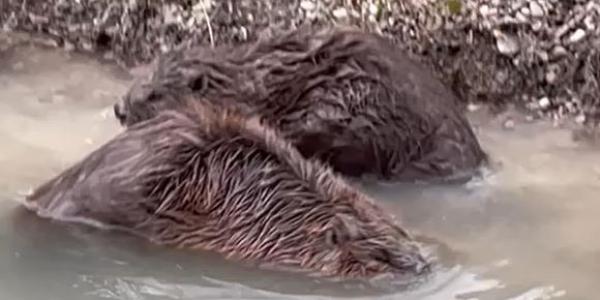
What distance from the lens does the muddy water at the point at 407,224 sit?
179 inches

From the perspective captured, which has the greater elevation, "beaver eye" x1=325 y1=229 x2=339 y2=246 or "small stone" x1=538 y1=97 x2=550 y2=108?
"small stone" x1=538 y1=97 x2=550 y2=108

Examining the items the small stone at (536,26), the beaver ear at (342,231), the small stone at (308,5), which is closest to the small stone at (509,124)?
the small stone at (536,26)

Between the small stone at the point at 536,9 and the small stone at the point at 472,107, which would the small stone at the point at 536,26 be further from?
the small stone at the point at 472,107

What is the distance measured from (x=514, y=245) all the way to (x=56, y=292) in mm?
1508

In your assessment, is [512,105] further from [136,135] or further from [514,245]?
[136,135]

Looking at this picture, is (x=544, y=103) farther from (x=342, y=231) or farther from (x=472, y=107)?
(x=342, y=231)

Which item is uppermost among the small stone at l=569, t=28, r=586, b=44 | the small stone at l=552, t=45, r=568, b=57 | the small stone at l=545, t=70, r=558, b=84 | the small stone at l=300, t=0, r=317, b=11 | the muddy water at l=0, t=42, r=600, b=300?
the small stone at l=300, t=0, r=317, b=11

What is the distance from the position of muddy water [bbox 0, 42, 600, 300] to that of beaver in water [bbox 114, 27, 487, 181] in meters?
0.11

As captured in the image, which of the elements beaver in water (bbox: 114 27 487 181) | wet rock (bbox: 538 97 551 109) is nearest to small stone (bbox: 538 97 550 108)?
wet rock (bbox: 538 97 551 109)

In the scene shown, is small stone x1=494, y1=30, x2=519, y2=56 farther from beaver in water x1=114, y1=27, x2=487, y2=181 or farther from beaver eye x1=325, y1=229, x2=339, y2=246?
beaver eye x1=325, y1=229, x2=339, y2=246

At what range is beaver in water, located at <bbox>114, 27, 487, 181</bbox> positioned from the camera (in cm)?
536

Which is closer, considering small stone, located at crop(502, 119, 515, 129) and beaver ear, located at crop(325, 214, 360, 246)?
beaver ear, located at crop(325, 214, 360, 246)

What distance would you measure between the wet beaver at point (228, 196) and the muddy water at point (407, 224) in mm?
71

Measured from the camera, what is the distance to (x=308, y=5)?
20.8 ft
